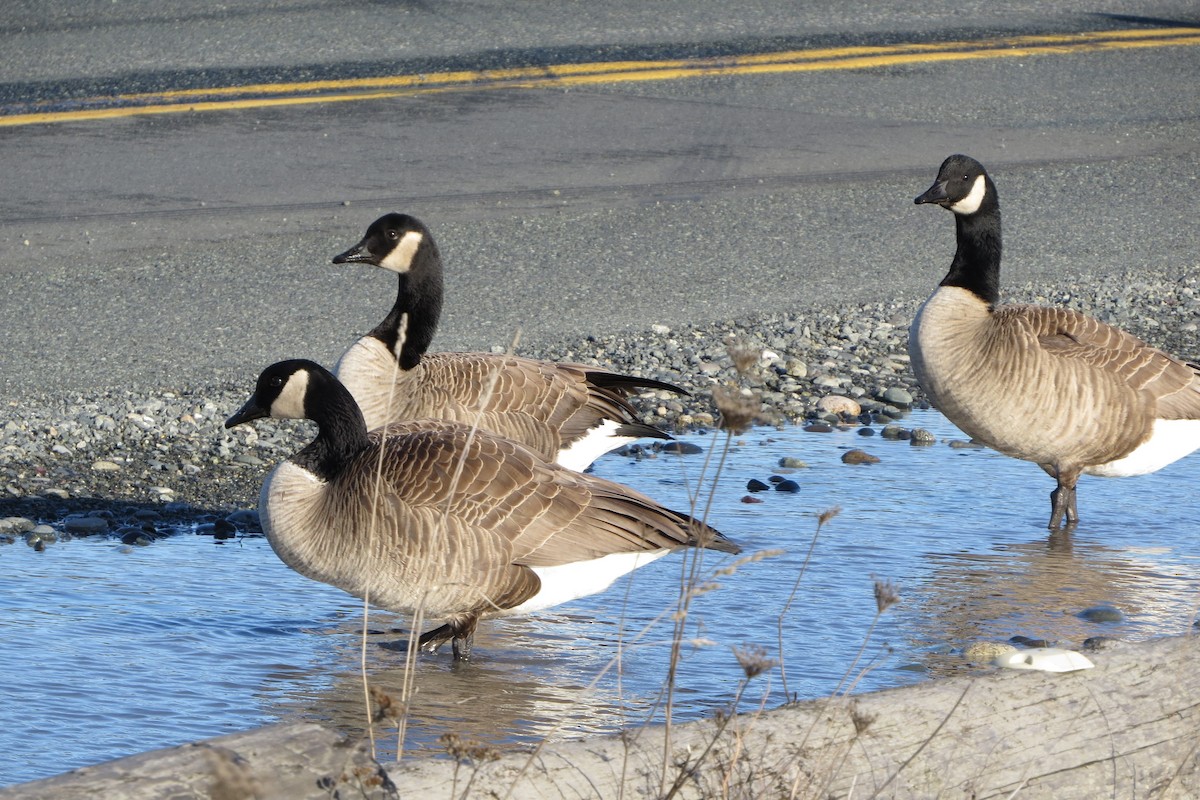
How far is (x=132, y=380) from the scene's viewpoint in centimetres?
706

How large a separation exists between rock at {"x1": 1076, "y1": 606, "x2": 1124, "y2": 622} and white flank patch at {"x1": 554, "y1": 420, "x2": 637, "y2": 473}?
186 centimetres

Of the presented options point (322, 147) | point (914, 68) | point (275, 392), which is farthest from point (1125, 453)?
point (914, 68)

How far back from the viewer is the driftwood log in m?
2.60

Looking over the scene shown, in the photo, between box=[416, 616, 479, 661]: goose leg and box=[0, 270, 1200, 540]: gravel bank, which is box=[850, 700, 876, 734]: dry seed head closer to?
box=[416, 616, 479, 661]: goose leg

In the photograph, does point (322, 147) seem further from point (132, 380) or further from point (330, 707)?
point (330, 707)

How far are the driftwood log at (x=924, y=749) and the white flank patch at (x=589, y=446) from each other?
3.15 m

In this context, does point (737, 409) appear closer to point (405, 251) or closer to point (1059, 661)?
point (1059, 661)

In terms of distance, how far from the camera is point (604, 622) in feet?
17.1

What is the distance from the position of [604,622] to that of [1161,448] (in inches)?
98.7

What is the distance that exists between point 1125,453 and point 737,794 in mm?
4068

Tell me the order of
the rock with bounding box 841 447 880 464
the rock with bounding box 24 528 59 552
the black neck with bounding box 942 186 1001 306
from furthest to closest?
the rock with bounding box 841 447 880 464
the black neck with bounding box 942 186 1001 306
the rock with bounding box 24 528 59 552

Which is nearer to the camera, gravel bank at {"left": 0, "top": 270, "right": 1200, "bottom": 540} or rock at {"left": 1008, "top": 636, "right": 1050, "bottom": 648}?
rock at {"left": 1008, "top": 636, "right": 1050, "bottom": 648}

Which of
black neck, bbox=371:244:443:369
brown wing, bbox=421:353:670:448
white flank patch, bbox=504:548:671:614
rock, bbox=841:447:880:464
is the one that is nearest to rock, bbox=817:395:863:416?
rock, bbox=841:447:880:464

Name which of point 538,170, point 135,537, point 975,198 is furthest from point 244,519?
point 538,170
